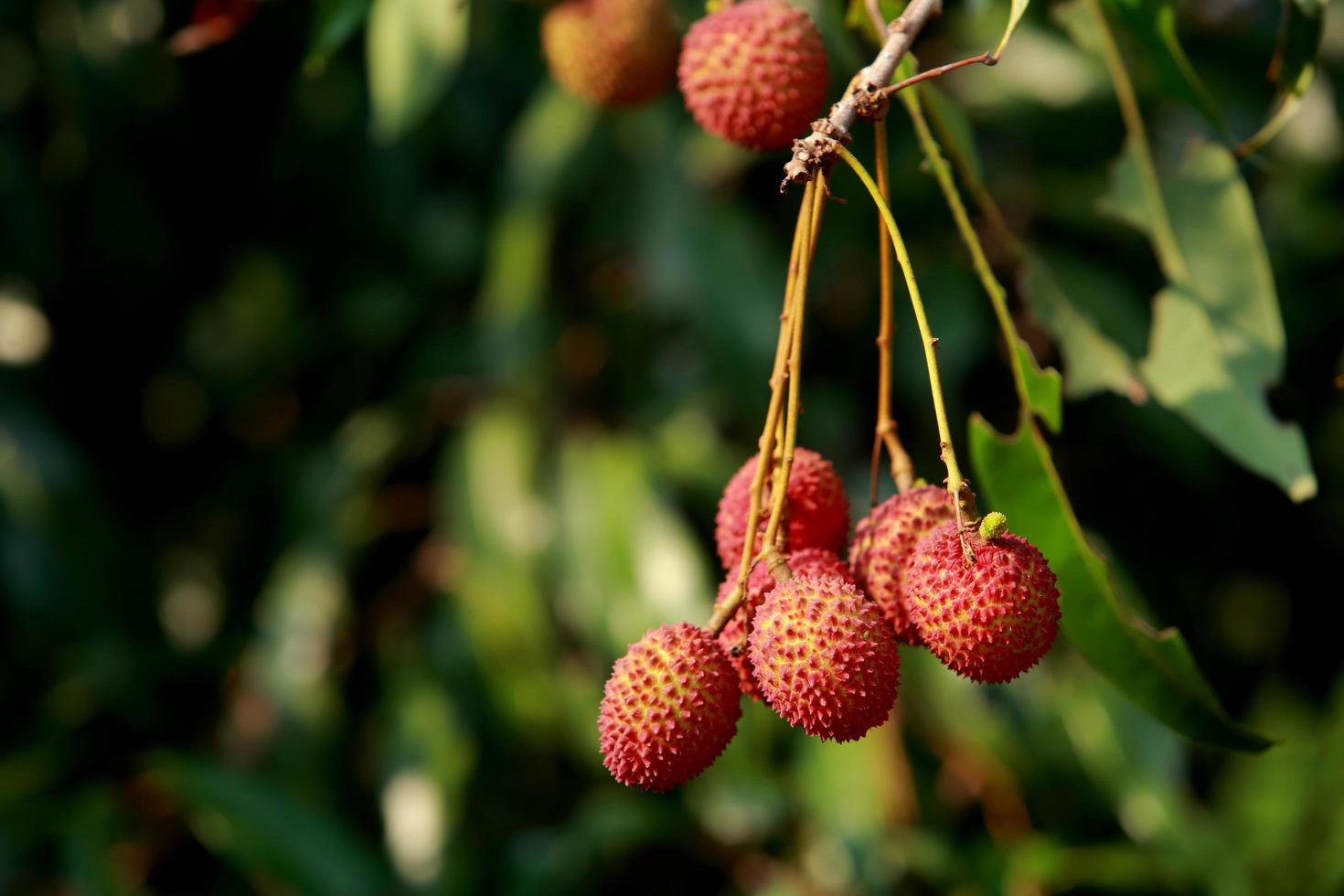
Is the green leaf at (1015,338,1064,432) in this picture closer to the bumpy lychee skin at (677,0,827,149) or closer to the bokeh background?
the bumpy lychee skin at (677,0,827,149)

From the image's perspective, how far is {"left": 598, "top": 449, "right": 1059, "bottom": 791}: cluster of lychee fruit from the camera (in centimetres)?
71

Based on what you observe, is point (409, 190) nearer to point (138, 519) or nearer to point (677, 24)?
point (138, 519)

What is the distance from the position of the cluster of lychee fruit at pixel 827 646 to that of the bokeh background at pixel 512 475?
85 centimetres

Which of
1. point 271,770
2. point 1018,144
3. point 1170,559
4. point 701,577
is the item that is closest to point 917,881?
point 701,577

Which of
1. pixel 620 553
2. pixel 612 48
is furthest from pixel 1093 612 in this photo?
pixel 620 553

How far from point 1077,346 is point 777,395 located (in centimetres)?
40

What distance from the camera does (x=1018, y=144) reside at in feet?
6.48

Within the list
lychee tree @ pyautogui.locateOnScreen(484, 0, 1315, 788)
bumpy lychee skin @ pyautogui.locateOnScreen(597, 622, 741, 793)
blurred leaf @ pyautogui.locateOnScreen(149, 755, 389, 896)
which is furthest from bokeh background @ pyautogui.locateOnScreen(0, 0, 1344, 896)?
bumpy lychee skin @ pyautogui.locateOnScreen(597, 622, 741, 793)

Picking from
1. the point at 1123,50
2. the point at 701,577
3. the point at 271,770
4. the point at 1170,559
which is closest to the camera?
the point at 1123,50

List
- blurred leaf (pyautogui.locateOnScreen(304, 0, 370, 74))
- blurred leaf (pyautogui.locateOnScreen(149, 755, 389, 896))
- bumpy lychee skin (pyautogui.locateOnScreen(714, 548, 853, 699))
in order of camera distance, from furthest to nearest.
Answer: blurred leaf (pyautogui.locateOnScreen(149, 755, 389, 896)) < blurred leaf (pyautogui.locateOnScreen(304, 0, 370, 74)) < bumpy lychee skin (pyautogui.locateOnScreen(714, 548, 853, 699))

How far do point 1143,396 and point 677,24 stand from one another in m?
0.54

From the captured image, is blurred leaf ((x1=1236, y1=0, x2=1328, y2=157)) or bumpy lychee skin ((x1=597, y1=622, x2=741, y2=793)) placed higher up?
blurred leaf ((x1=1236, y1=0, x2=1328, y2=157))

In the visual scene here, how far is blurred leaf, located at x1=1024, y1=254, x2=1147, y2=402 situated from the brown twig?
0.37m

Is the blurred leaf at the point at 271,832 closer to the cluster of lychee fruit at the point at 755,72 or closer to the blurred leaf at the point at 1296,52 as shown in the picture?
the cluster of lychee fruit at the point at 755,72
